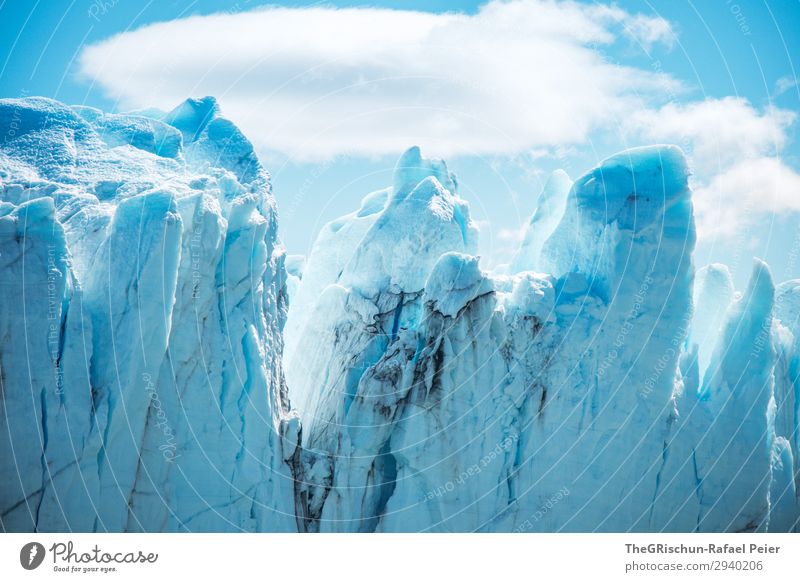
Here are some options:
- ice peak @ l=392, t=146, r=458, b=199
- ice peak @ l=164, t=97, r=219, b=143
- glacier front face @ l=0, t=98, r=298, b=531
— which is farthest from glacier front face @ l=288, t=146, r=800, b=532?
ice peak @ l=164, t=97, r=219, b=143

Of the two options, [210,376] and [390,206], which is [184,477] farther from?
[390,206]

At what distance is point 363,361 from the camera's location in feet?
63.7

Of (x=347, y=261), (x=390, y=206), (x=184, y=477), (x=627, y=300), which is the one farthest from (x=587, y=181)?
(x=184, y=477)

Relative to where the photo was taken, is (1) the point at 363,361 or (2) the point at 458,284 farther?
(1) the point at 363,361

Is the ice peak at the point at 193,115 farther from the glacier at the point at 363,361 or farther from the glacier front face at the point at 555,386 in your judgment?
the glacier front face at the point at 555,386

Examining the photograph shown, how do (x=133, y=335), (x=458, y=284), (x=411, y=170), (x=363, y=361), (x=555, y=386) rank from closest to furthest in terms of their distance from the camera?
1. (x=133, y=335)
2. (x=458, y=284)
3. (x=555, y=386)
4. (x=363, y=361)
5. (x=411, y=170)

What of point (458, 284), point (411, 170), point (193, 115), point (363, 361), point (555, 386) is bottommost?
point (555, 386)

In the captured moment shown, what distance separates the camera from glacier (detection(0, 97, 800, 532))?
14742 millimetres

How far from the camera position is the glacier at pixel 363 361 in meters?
14.7

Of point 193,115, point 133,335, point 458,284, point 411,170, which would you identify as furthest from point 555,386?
point 193,115

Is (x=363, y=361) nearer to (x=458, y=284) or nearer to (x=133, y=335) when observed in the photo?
(x=458, y=284)

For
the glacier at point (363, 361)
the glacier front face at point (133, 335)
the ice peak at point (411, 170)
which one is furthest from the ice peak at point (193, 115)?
the ice peak at point (411, 170)

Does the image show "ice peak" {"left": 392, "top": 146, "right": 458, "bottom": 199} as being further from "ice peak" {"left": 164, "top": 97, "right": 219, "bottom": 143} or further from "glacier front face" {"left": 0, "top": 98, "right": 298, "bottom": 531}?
"ice peak" {"left": 164, "top": 97, "right": 219, "bottom": 143}

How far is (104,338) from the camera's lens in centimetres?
1513
